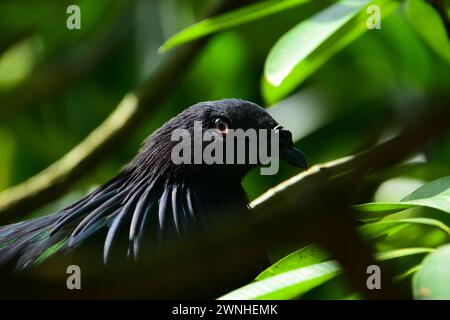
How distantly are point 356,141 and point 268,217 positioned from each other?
→ 7.62 ft

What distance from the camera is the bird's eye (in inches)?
105

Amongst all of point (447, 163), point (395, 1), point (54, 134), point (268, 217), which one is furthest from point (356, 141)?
point (268, 217)

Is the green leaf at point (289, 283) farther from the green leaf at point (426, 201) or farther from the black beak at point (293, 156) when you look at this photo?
the black beak at point (293, 156)

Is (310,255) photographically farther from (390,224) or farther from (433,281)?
(433,281)

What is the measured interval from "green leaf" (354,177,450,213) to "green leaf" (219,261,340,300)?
0.18 metres

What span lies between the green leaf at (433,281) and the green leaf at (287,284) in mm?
217

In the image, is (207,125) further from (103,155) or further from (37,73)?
(37,73)

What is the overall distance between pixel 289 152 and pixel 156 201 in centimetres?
45

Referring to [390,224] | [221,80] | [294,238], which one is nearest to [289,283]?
[390,224]

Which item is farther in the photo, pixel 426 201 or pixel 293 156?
pixel 293 156

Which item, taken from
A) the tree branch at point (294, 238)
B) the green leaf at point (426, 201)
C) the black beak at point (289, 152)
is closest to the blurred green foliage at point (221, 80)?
the black beak at point (289, 152)

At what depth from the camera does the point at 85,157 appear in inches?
122

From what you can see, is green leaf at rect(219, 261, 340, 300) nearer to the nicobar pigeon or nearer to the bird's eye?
the nicobar pigeon

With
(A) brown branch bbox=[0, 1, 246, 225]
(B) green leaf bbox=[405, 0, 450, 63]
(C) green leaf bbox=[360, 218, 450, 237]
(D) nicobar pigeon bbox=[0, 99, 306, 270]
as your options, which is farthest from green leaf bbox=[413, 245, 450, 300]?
(A) brown branch bbox=[0, 1, 246, 225]
